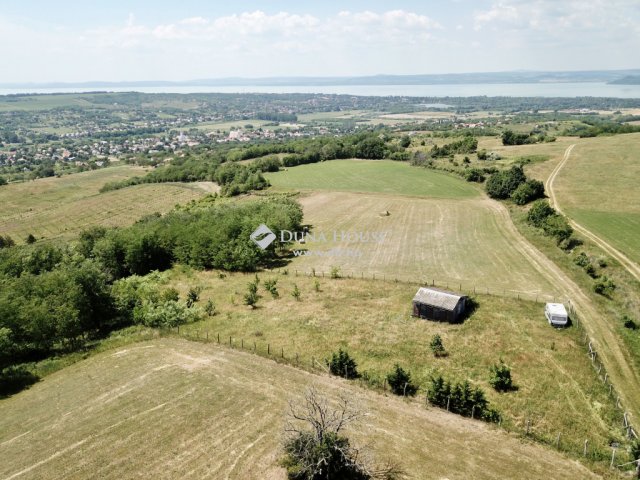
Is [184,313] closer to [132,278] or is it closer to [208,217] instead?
[132,278]

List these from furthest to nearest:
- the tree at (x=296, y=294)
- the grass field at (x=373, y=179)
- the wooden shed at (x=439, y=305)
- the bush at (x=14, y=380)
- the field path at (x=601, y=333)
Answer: the grass field at (x=373, y=179) → the tree at (x=296, y=294) → the wooden shed at (x=439, y=305) → the bush at (x=14, y=380) → the field path at (x=601, y=333)

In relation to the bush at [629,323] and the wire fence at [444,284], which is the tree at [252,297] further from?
the bush at [629,323]

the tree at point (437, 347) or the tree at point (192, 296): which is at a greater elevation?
the tree at point (437, 347)

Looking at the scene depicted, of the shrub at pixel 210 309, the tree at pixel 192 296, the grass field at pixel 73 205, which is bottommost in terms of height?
the grass field at pixel 73 205

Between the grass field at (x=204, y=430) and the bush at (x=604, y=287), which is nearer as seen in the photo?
the grass field at (x=204, y=430)

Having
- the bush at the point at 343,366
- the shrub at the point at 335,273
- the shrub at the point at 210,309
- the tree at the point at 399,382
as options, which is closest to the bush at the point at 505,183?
the shrub at the point at 335,273

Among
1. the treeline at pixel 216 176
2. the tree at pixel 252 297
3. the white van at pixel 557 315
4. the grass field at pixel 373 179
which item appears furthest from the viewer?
the treeline at pixel 216 176

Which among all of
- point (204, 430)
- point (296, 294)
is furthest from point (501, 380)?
point (296, 294)

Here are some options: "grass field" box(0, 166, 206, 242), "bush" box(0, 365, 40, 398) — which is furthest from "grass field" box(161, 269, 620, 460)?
"grass field" box(0, 166, 206, 242)
